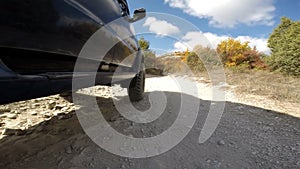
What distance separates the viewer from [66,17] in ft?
2.26

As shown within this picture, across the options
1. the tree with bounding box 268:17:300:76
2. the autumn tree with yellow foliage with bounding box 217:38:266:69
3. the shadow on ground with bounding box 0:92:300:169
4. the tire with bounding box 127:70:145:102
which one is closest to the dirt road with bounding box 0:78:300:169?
the shadow on ground with bounding box 0:92:300:169

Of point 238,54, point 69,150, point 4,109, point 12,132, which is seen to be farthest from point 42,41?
point 238,54

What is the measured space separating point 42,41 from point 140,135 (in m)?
1.02

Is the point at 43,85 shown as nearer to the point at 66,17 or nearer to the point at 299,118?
the point at 66,17

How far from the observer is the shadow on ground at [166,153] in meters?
1.01

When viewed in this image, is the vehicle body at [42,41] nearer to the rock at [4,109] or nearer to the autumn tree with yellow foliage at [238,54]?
the rock at [4,109]

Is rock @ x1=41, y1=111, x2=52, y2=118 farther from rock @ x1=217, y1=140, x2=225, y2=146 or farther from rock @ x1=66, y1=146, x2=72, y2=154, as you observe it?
rock @ x1=217, y1=140, x2=225, y2=146

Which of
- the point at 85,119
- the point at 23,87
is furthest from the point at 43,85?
the point at 85,119

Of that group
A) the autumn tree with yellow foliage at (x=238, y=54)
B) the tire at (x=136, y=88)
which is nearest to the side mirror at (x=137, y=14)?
the tire at (x=136, y=88)

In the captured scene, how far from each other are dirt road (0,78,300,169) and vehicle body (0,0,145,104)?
0.52 m

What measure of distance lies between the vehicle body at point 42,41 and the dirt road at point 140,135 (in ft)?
1.70

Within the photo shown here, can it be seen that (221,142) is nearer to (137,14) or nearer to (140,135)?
(140,135)

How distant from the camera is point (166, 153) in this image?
116cm

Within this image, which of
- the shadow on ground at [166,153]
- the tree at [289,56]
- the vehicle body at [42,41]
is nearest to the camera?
the vehicle body at [42,41]
